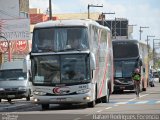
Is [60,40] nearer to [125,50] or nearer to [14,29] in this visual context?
[125,50]

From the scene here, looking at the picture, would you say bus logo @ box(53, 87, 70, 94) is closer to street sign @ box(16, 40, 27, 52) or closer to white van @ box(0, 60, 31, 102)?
white van @ box(0, 60, 31, 102)

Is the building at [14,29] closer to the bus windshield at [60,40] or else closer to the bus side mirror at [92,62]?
the bus windshield at [60,40]

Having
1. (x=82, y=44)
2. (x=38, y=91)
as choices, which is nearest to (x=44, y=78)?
(x=38, y=91)

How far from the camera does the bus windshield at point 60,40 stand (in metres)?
26.5

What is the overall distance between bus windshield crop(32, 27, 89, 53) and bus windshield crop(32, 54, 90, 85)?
374 millimetres

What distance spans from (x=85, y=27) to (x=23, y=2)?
40247 millimetres

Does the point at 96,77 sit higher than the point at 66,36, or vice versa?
the point at 66,36

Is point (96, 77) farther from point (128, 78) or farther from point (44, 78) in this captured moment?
point (128, 78)

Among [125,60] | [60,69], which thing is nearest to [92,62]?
[60,69]

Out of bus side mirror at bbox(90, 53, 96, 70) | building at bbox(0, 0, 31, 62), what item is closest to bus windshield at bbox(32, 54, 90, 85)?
bus side mirror at bbox(90, 53, 96, 70)

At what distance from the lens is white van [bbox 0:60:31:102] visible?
35.1 metres

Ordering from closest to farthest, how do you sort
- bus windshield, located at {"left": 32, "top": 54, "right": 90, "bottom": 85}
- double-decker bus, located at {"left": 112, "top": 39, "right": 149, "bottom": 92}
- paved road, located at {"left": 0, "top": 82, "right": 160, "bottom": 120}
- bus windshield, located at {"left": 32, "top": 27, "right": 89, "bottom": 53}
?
1. paved road, located at {"left": 0, "top": 82, "right": 160, "bottom": 120}
2. bus windshield, located at {"left": 32, "top": 54, "right": 90, "bottom": 85}
3. bus windshield, located at {"left": 32, "top": 27, "right": 89, "bottom": 53}
4. double-decker bus, located at {"left": 112, "top": 39, "right": 149, "bottom": 92}

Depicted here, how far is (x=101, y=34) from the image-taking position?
101 feet

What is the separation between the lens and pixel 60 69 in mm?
26312
